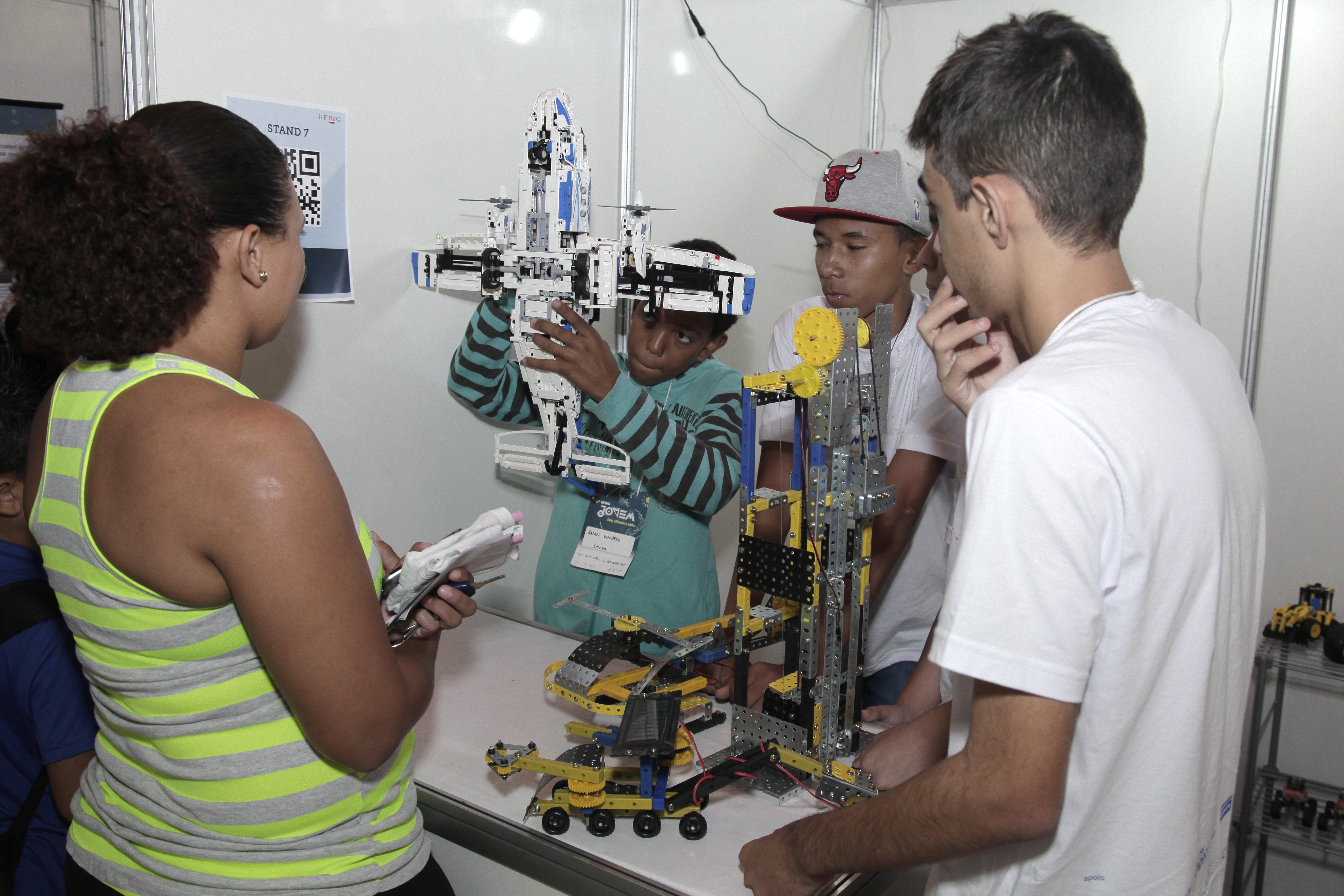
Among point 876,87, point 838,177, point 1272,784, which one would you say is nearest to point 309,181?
point 838,177

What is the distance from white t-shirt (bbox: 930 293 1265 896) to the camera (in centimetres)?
81

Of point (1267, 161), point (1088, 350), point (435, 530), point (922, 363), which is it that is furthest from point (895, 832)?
point (1267, 161)

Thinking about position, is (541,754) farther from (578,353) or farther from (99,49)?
(99,49)

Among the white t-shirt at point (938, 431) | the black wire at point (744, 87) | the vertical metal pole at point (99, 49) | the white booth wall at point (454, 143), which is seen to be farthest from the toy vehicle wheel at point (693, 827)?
the black wire at point (744, 87)

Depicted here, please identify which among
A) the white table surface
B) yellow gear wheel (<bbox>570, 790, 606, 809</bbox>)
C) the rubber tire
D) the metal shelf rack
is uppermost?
yellow gear wheel (<bbox>570, 790, 606, 809</bbox>)

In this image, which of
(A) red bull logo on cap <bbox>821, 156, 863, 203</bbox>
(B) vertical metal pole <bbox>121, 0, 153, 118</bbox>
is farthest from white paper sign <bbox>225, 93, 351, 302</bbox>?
(A) red bull logo on cap <bbox>821, 156, 863, 203</bbox>

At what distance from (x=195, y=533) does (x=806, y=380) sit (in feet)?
3.18

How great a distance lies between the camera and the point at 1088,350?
0.86 metres

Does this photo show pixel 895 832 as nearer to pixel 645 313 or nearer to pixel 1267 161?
pixel 645 313

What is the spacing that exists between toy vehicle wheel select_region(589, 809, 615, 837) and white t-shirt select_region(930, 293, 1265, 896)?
664mm

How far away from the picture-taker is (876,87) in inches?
143

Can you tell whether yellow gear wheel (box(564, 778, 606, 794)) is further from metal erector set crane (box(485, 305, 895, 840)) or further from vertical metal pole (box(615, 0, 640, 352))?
vertical metal pole (box(615, 0, 640, 352))

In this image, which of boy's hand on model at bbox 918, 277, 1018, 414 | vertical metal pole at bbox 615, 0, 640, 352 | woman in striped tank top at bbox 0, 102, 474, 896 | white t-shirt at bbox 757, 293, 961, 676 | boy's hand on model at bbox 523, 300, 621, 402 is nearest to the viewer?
woman in striped tank top at bbox 0, 102, 474, 896

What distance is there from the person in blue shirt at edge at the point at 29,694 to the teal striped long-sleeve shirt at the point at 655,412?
102 cm
